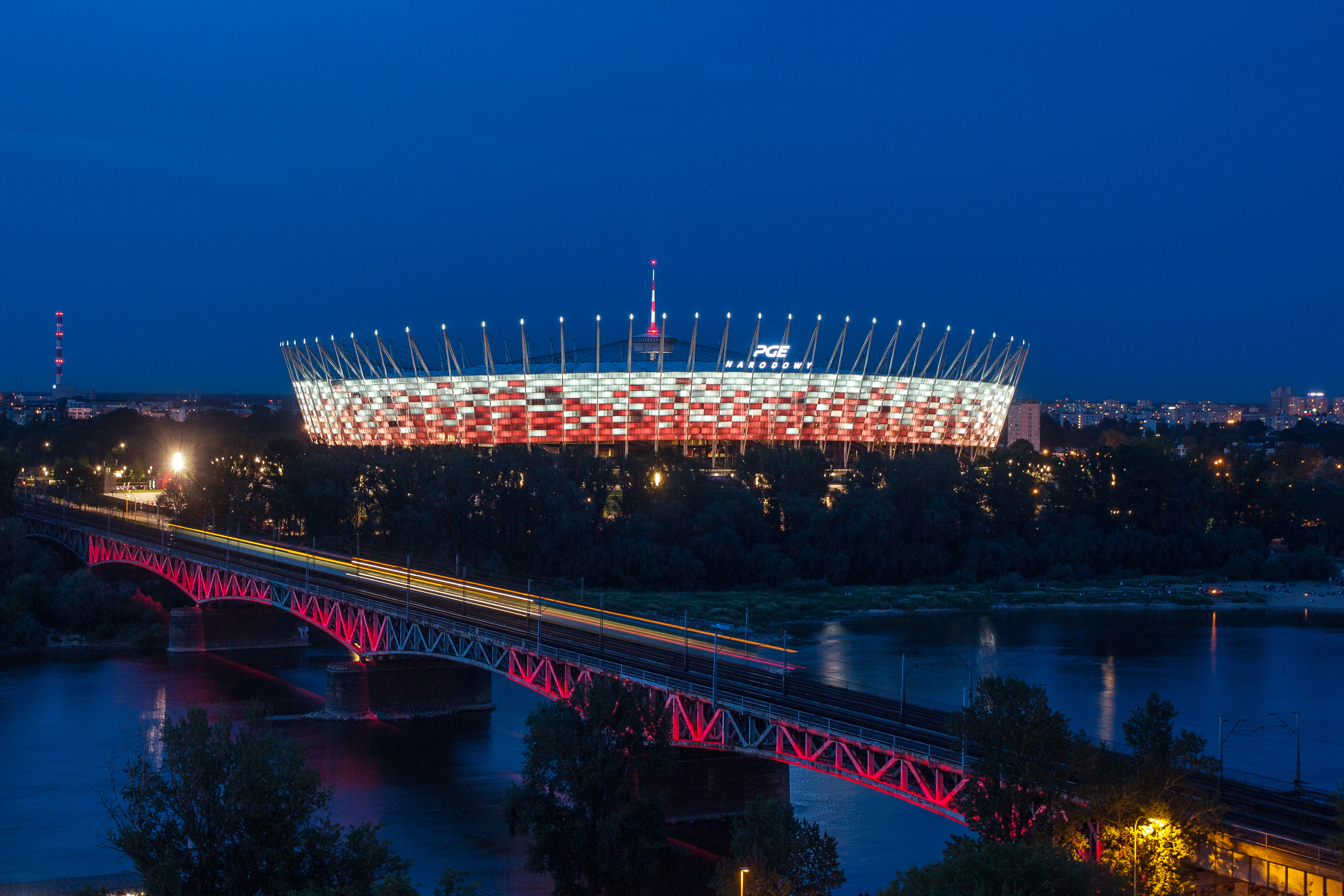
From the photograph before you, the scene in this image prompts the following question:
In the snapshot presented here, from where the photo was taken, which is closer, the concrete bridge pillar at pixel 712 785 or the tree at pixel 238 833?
the tree at pixel 238 833

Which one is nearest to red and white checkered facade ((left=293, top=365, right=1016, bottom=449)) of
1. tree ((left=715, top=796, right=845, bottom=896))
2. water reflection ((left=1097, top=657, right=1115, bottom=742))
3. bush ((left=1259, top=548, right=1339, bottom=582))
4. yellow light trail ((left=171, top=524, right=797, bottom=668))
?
bush ((left=1259, top=548, right=1339, bottom=582))

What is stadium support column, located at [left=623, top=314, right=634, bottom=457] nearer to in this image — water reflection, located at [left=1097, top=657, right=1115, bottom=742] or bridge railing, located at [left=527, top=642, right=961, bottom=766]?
water reflection, located at [left=1097, top=657, right=1115, bottom=742]

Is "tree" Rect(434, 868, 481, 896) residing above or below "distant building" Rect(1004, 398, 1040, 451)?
below

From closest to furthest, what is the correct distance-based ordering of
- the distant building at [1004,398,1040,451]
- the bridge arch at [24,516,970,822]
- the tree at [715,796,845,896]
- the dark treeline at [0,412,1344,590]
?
the tree at [715,796,845,896] < the bridge arch at [24,516,970,822] < the dark treeline at [0,412,1344,590] < the distant building at [1004,398,1040,451]

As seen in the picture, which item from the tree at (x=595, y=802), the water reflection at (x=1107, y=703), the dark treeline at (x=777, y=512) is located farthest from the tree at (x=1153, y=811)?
the dark treeline at (x=777, y=512)

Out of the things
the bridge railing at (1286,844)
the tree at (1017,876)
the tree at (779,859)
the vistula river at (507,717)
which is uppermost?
the bridge railing at (1286,844)

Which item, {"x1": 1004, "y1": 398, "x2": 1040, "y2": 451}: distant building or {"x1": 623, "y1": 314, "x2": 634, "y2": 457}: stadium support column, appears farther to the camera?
{"x1": 1004, "y1": 398, "x2": 1040, "y2": 451}: distant building

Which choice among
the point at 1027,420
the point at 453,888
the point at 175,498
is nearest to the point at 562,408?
the point at 175,498

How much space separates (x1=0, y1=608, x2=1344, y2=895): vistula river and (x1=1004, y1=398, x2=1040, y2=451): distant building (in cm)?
11493

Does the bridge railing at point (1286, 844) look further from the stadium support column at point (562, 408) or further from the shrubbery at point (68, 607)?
the stadium support column at point (562, 408)

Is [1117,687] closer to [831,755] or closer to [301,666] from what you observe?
[831,755]

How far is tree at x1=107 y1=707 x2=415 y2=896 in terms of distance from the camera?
18062 mm

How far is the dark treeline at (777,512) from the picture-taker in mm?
63438

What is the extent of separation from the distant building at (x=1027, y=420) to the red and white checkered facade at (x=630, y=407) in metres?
83.2
